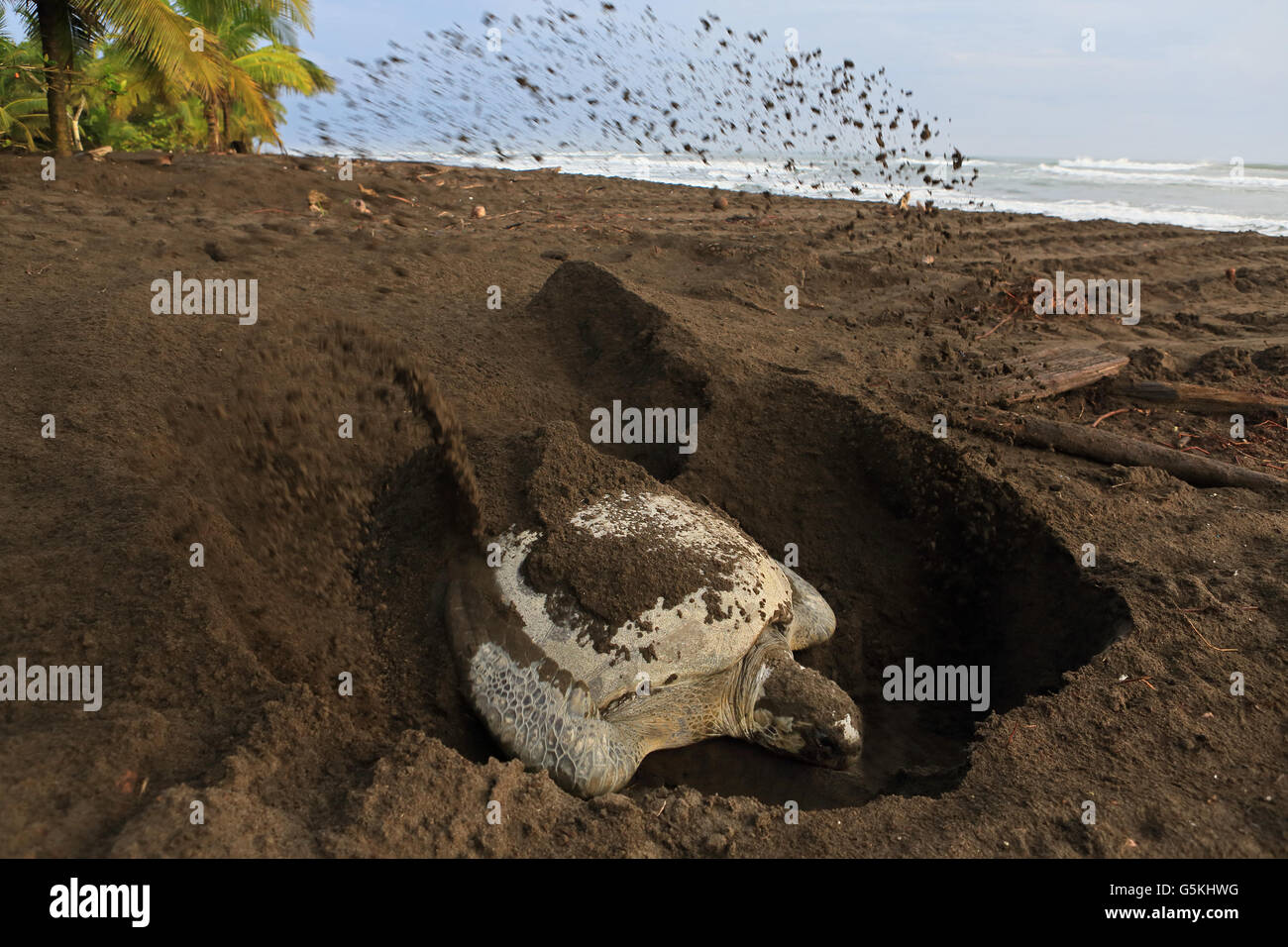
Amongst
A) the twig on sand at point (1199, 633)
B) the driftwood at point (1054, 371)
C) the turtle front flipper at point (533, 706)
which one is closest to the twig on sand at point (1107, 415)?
the driftwood at point (1054, 371)

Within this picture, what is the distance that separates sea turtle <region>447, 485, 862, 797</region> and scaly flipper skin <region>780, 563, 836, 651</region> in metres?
0.20

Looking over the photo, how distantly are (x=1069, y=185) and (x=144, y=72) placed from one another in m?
19.8

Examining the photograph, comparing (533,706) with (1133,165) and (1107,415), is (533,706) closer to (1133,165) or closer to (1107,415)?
(1107,415)

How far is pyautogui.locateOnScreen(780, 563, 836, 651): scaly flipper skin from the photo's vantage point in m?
3.33

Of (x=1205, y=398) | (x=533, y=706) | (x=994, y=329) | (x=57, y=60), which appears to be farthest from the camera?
(x=57, y=60)

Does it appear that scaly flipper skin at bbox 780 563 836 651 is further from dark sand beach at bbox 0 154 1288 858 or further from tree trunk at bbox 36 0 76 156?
tree trunk at bbox 36 0 76 156

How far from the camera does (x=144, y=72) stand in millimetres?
10836

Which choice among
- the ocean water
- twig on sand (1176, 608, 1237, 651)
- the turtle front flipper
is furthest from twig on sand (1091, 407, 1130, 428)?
the ocean water

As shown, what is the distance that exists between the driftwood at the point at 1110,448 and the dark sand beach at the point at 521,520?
0.08 metres

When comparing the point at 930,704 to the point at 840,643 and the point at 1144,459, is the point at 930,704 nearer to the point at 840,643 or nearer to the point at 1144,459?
the point at 840,643

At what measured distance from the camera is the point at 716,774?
300 centimetres

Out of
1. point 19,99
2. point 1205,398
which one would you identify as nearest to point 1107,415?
point 1205,398

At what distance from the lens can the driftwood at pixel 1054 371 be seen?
4.68 metres

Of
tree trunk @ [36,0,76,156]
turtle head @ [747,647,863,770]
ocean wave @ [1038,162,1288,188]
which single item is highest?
ocean wave @ [1038,162,1288,188]
